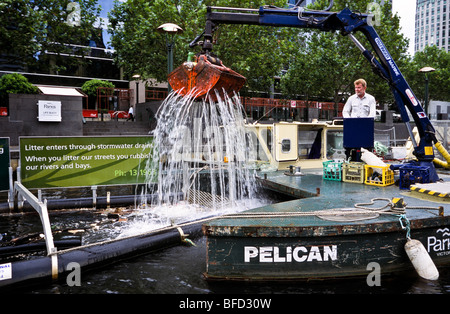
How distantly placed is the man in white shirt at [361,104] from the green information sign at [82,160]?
15.1 feet

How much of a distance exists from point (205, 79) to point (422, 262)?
12.8 feet

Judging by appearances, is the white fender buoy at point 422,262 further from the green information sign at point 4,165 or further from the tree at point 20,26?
the tree at point 20,26

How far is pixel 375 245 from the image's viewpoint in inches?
168

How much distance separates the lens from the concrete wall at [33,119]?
15.9 meters

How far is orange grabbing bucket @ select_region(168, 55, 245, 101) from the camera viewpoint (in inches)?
222

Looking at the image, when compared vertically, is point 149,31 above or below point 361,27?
above

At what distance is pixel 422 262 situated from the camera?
4160 millimetres

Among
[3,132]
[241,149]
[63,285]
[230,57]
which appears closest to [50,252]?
[63,285]

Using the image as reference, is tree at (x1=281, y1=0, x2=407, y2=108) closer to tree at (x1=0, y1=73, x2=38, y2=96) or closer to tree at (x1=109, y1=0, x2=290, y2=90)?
tree at (x1=109, y1=0, x2=290, y2=90)

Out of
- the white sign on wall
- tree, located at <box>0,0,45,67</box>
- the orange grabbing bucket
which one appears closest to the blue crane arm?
the orange grabbing bucket

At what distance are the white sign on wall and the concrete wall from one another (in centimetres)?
18

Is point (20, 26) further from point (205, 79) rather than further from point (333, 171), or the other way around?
point (333, 171)

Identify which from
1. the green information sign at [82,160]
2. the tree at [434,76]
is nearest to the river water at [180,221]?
the green information sign at [82,160]

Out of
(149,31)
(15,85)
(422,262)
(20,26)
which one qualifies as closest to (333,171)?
(422,262)
